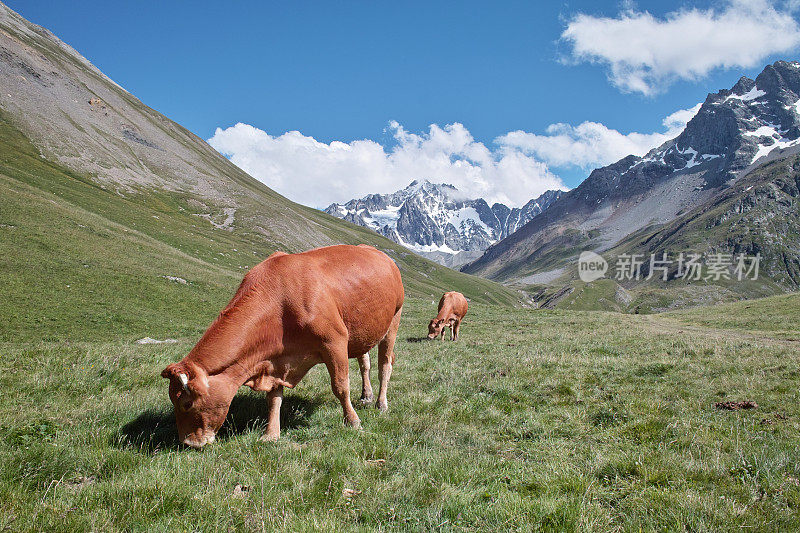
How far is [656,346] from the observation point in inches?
675

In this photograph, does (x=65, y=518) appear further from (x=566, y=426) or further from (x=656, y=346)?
(x=656, y=346)

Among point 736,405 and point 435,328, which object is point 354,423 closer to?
point 736,405

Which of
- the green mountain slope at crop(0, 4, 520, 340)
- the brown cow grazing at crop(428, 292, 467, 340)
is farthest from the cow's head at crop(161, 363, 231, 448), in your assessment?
the green mountain slope at crop(0, 4, 520, 340)

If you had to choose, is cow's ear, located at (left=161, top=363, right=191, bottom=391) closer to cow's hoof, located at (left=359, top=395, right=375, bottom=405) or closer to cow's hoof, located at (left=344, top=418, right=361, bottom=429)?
cow's hoof, located at (left=344, top=418, right=361, bottom=429)

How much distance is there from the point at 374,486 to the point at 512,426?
11.5ft

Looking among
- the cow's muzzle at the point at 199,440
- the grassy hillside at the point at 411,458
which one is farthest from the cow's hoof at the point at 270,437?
the cow's muzzle at the point at 199,440

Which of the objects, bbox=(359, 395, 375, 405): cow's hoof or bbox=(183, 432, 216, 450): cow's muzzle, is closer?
bbox=(183, 432, 216, 450): cow's muzzle

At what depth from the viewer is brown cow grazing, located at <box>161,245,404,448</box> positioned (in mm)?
5648

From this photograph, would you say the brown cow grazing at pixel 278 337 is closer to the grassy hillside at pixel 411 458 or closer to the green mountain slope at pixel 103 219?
the grassy hillside at pixel 411 458

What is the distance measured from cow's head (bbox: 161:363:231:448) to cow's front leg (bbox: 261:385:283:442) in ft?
2.73

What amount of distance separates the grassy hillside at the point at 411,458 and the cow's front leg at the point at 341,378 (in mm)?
267

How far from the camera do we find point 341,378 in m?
6.67

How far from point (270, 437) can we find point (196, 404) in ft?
4.17

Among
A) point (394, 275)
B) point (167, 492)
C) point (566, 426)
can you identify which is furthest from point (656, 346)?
point (167, 492)
